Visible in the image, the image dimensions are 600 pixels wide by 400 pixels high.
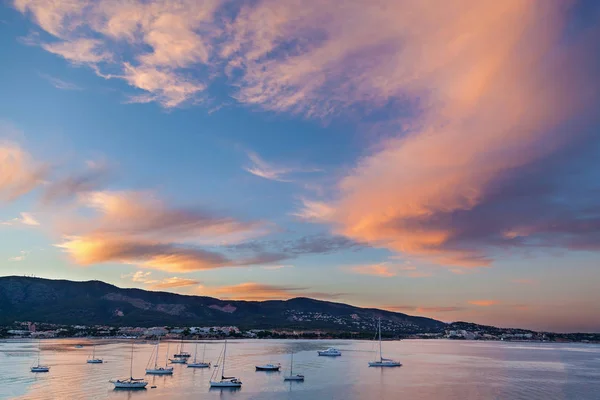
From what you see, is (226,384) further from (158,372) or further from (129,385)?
(158,372)

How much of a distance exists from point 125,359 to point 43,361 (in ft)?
67.3

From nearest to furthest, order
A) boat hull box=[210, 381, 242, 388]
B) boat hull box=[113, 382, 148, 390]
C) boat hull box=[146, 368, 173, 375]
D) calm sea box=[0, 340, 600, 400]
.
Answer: calm sea box=[0, 340, 600, 400]
boat hull box=[113, 382, 148, 390]
boat hull box=[210, 381, 242, 388]
boat hull box=[146, 368, 173, 375]

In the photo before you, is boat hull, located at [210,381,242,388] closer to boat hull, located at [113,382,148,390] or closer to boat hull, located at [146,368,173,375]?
boat hull, located at [113,382,148,390]

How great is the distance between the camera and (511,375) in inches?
4272

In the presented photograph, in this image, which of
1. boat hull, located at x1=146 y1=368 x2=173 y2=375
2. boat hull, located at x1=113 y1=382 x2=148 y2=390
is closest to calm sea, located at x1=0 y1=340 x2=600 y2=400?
boat hull, located at x1=113 y1=382 x2=148 y2=390

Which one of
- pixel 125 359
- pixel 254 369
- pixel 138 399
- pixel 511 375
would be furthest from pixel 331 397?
pixel 125 359

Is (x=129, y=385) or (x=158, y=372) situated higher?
(x=129, y=385)

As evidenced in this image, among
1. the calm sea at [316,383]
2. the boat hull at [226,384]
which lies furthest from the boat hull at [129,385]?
the boat hull at [226,384]

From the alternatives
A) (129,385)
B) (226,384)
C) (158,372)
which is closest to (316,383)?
(226,384)

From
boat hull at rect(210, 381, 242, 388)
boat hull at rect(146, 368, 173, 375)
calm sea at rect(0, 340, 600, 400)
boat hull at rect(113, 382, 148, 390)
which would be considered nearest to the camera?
calm sea at rect(0, 340, 600, 400)

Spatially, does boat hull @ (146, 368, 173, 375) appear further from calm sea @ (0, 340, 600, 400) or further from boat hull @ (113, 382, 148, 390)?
boat hull @ (113, 382, 148, 390)

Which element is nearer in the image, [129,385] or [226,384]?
[129,385]

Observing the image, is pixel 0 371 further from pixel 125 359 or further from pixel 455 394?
pixel 455 394

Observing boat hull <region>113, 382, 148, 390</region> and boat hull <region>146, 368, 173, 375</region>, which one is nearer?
boat hull <region>113, 382, 148, 390</region>
